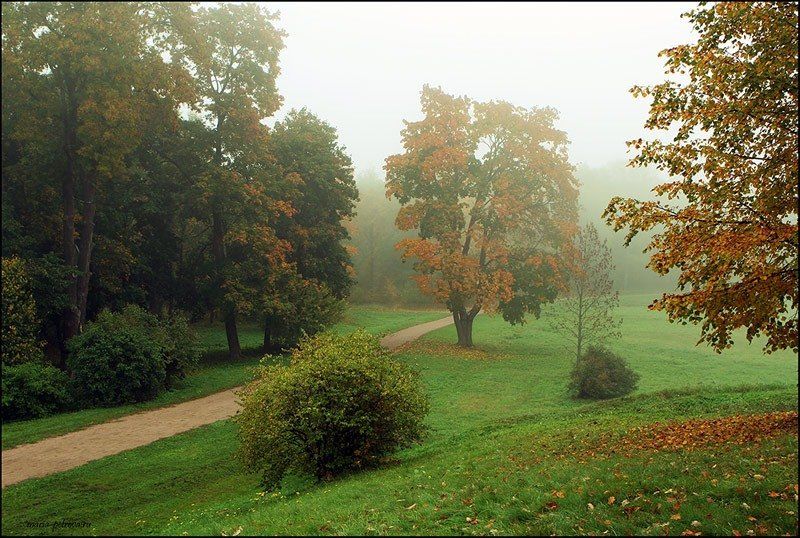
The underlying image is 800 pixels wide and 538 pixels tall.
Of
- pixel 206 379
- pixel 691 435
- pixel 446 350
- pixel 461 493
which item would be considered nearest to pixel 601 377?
pixel 446 350

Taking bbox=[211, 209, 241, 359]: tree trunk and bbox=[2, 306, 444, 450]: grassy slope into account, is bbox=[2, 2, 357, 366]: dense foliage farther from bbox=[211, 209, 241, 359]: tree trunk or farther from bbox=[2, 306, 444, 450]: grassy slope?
bbox=[2, 306, 444, 450]: grassy slope

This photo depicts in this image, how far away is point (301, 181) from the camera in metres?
28.5

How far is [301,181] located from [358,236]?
104ft

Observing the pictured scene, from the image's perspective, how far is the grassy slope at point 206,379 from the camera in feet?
35.8

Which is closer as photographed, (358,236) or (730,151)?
(730,151)

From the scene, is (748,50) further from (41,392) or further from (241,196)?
(241,196)

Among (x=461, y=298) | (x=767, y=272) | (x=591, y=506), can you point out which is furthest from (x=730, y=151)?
(x=461, y=298)

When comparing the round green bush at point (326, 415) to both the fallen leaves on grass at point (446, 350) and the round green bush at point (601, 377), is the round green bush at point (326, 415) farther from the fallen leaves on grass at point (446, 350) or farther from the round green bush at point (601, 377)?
the fallen leaves on grass at point (446, 350)

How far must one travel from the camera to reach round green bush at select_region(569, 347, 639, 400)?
65.1 ft

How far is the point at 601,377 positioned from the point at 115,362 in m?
17.1

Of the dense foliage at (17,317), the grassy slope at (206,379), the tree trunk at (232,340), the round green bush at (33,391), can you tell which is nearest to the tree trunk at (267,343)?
the grassy slope at (206,379)

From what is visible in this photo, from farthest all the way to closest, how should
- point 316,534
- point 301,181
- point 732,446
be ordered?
point 301,181
point 732,446
point 316,534

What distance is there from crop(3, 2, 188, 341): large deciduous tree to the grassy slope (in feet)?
10.9

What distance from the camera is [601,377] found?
65.4ft
